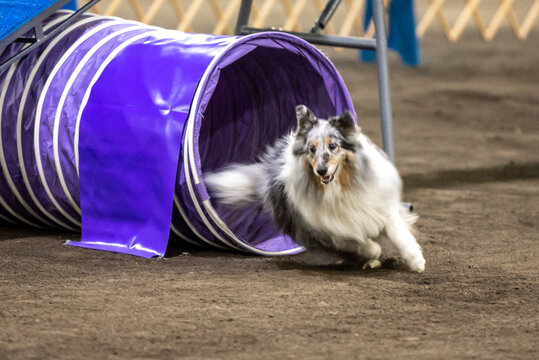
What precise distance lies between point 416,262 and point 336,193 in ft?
1.79

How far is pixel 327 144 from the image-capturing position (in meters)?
4.25

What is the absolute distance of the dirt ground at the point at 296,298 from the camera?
3.43m

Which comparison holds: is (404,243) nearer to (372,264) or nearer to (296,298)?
(372,264)

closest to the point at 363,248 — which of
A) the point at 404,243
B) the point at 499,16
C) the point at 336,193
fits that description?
the point at 404,243

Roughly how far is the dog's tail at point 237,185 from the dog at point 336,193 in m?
0.02

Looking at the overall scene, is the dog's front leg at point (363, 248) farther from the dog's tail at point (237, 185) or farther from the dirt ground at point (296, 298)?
the dog's tail at point (237, 185)

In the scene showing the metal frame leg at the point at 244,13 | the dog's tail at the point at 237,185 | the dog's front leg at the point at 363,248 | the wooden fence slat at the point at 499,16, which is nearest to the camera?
the dog's front leg at the point at 363,248

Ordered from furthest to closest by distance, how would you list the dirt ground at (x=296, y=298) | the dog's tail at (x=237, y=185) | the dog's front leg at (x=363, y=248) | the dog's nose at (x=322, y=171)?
the dog's tail at (x=237, y=185), the dog's front leg at (x=363, y=248), the dog's nose at (x=322, y=171), the dirt ground at (x=296, y=298)

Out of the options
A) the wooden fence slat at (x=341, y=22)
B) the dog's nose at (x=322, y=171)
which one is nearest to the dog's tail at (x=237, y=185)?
the dog's nose at (x=322, y=171)

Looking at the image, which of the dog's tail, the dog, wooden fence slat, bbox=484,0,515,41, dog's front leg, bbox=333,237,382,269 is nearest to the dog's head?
the dog

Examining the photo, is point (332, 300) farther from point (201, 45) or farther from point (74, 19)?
point (74, 19)

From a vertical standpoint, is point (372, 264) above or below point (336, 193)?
below

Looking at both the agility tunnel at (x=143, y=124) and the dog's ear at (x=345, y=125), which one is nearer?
the dog's ear at (x=345, y=125)

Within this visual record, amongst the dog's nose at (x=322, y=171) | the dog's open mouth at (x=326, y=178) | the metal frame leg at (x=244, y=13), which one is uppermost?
the metal frame leg at (x=244, y=13)
